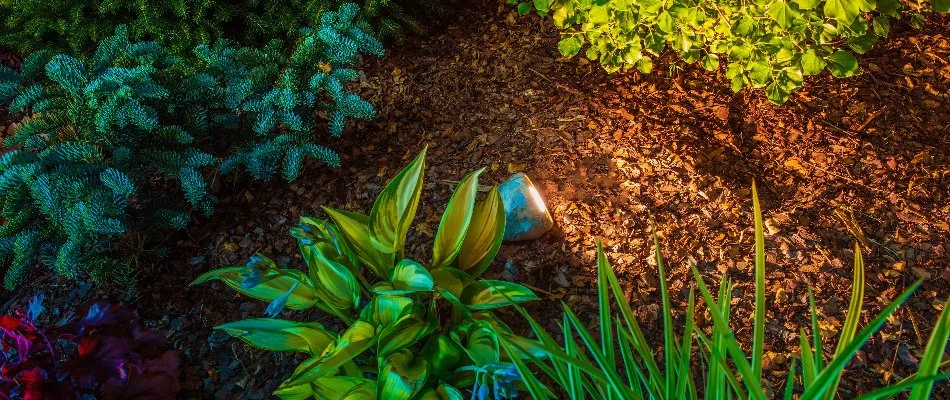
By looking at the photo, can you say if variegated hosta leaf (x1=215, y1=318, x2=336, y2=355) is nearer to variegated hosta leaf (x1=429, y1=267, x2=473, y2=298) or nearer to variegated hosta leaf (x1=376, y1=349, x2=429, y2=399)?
variegated hosta leaf (x1=376, y1=349, x2=429, y2=399)

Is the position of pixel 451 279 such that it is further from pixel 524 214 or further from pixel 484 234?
pixel 524 214

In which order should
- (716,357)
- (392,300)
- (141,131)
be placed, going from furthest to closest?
(141,131)
(392,300)
(716,357)

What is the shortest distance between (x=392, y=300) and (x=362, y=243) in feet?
0.86

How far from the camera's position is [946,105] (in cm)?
261

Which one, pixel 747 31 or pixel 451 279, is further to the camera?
pixel 747 31

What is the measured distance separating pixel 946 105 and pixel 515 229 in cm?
172

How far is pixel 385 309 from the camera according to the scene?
1888 mm

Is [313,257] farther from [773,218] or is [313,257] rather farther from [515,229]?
[773,218]

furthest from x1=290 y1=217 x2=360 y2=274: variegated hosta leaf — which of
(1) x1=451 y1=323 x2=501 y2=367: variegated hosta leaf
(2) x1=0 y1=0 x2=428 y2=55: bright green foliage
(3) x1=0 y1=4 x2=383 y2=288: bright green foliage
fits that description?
(2) x1=0 y1=0 x2=428 y2=55: bright green foliage

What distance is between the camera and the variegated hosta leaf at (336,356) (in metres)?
1.73

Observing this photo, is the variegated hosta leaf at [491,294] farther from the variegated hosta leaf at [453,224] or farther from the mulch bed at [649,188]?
the mulch bed at [649,188]

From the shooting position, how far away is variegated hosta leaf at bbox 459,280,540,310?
187 cm

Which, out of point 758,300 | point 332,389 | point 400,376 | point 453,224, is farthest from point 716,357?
point 332,389

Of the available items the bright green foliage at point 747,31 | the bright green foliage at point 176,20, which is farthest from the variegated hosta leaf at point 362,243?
the bright green foliage at point 176,20
